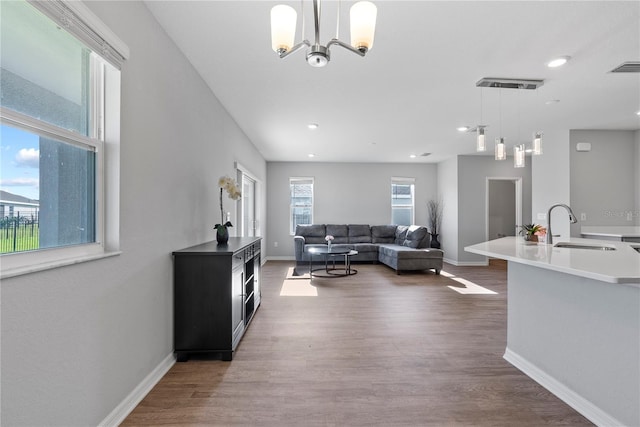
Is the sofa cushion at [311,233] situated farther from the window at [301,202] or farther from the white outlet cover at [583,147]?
the white outlet cover at [583,147]

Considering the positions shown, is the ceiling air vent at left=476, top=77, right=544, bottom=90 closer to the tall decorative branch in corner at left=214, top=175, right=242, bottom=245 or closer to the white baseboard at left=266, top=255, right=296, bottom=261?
the tall decorative branch in corner at left=214, top=175, right=242, bottom=245

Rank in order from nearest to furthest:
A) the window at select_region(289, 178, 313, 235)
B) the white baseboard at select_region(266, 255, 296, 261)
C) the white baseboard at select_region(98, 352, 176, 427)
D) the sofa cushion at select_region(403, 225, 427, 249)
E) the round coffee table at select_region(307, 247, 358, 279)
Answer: the white baseboard at select_region(98, 352, 176, 427) < the round coffee table at select_region(307, 247, 358, 279) < the sofa cushion at select_region(403, 225, 427, 249) < the white baseboard at select_region(266, 255, 296, 261) < the window at select_region(289, 178, 313, 235)

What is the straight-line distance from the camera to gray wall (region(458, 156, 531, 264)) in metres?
6.96

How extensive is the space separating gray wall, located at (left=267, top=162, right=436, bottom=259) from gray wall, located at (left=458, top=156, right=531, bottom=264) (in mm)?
1165

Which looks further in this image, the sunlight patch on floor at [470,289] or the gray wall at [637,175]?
the gray wall at [637,175]

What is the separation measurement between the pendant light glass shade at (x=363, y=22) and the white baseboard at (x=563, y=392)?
233 cm

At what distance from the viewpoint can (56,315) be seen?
1.28m

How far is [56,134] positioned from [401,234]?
6.68 m

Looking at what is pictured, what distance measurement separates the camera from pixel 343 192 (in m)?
7.96

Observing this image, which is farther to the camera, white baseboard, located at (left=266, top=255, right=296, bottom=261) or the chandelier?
white baseboard, located at (left=266, top=255, right=296, bottom=261)

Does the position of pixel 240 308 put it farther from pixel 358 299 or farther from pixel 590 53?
pixel 590 53

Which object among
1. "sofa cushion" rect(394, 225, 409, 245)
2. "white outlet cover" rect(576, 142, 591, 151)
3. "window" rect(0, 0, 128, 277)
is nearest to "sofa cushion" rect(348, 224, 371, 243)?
"sofa cushion" rect(394, 225, 409, 245)

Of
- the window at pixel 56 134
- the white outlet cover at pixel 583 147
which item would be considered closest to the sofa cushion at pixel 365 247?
the white outlet cover at pixel 583 147

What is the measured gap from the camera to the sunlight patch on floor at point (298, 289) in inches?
176
